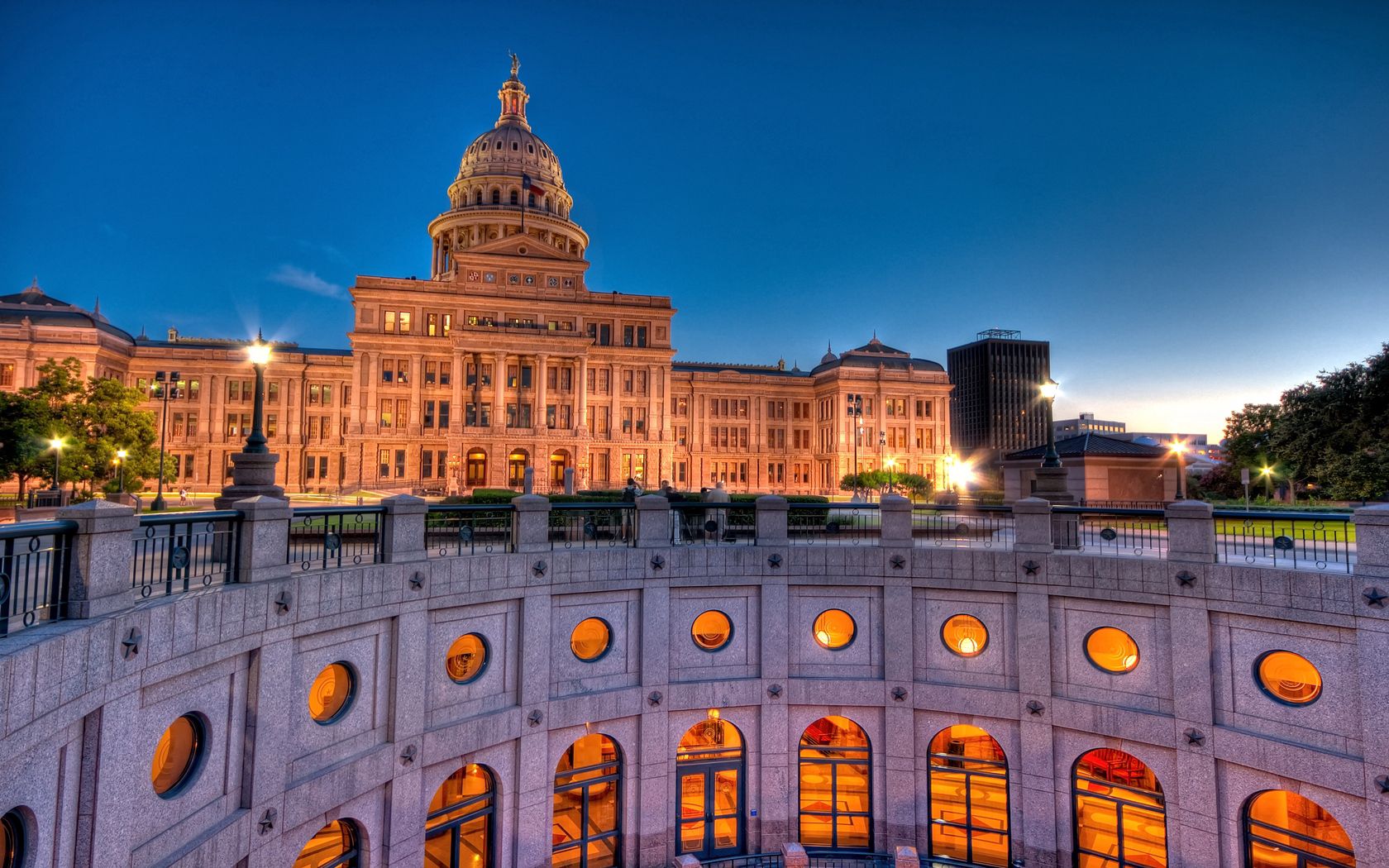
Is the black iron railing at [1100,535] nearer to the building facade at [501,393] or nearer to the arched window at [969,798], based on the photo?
the arched window at [969,798]

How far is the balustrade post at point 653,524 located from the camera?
15.1m

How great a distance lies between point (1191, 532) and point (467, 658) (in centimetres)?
1419

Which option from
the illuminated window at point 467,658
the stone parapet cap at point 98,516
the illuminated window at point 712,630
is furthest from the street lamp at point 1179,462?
the stone parapet cap at point 98,516

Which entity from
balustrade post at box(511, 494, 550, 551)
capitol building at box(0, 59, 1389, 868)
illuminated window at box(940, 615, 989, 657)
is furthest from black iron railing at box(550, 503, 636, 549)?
illuminated window at box(940, 615, 989, 657)

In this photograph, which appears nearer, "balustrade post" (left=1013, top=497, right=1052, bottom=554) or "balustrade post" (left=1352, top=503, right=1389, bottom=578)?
"balustrade post" (left=1352, top=503, right=1389, bottom=578)

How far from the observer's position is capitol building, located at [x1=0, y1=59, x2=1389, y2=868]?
311 inches

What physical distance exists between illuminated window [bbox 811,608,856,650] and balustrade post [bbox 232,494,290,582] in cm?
1085

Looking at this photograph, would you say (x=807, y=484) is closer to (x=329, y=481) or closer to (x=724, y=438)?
(x=724, y=438)

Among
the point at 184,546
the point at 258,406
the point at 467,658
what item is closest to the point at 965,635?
the point at 467,658

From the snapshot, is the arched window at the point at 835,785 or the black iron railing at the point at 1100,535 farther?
the arched window at the point at 835,785

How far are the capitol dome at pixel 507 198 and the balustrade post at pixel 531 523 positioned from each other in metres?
79.2

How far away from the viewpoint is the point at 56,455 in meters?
30.2

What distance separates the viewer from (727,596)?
1560cm

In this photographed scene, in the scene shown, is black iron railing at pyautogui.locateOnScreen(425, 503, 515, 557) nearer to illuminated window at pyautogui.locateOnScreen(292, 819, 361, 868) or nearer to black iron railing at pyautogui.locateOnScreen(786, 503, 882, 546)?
illuminated window at pyautogui.locateOnScreen(292, 819, 361, 868)
